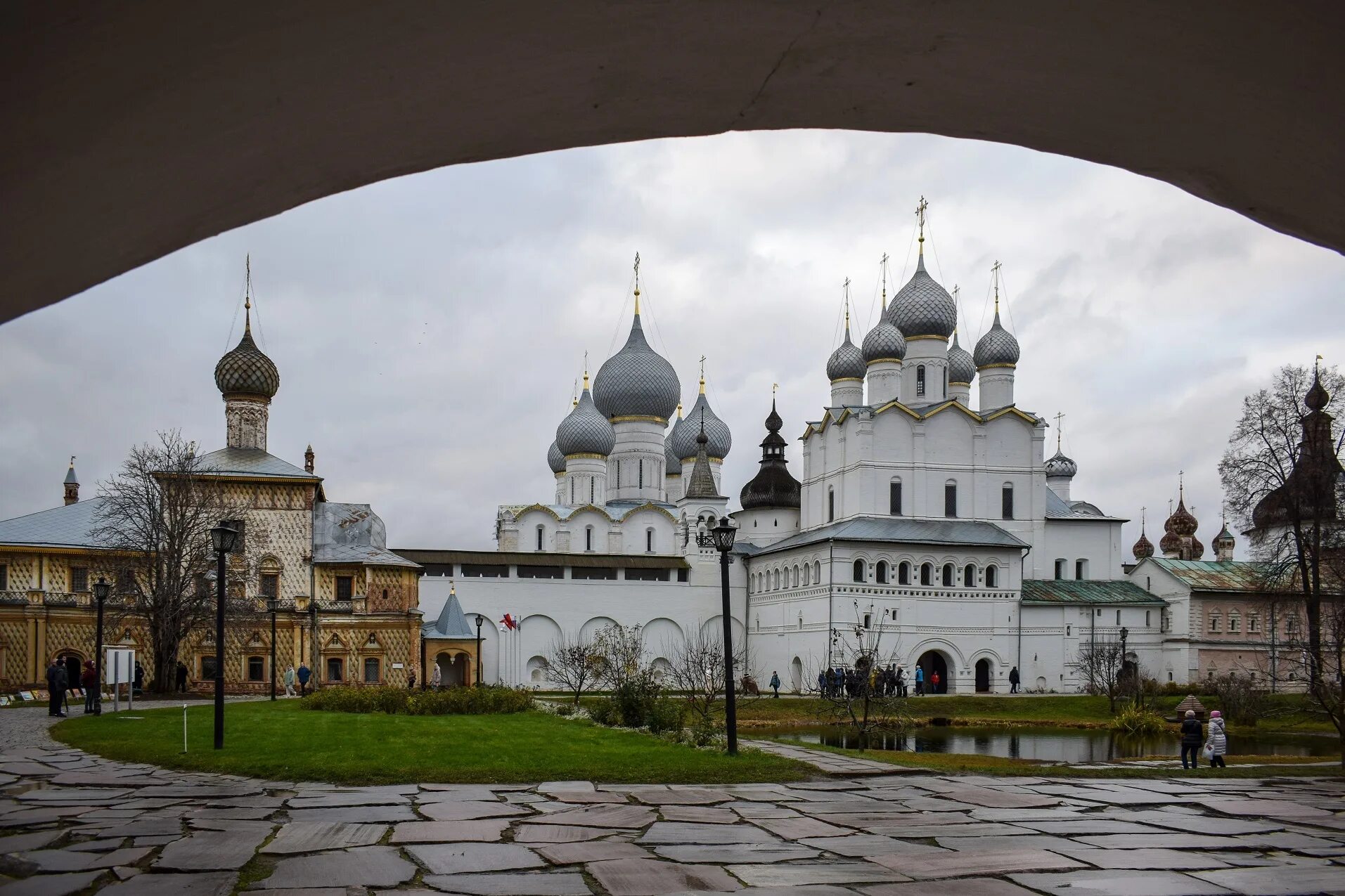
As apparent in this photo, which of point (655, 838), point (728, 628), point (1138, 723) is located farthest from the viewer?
point (1138, 723)

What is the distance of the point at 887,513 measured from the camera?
156 ft

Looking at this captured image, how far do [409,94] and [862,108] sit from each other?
110 centimetres

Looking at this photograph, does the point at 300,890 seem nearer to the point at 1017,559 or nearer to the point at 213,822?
the point at 213,822

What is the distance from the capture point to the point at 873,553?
44844mm

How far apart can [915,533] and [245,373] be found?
2415 centimetres

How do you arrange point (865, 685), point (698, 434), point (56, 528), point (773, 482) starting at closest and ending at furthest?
point (865, 685) → point (56, 528) → point (773, 482) → point (698, 434)

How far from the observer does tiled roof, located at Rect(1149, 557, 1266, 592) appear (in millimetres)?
47250

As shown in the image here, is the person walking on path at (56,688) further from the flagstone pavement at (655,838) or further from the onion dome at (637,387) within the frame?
the onion dome at (637,387)

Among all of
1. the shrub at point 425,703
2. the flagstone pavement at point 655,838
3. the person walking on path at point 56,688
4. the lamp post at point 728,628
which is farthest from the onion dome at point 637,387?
the flagstone pavement at point 655,838

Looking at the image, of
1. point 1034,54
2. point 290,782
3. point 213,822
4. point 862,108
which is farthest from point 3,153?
point 290,782

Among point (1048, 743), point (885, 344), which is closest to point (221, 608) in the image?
point (1048, 743)

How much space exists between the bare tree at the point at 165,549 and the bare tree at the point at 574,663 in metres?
9.17

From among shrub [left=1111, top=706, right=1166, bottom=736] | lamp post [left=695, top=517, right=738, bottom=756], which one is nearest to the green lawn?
lamp post [left=695, top=517, right=738, bottom=756]

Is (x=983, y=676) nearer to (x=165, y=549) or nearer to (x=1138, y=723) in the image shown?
(x=1138, y=723)
